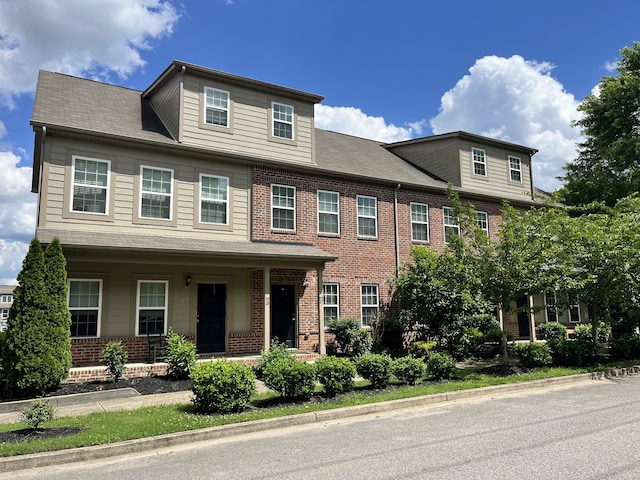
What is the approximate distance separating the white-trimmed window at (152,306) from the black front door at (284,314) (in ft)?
11.2

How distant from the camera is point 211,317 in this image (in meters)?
14.9

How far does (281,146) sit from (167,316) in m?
6.63

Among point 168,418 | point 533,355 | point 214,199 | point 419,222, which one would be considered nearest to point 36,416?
point 168,418

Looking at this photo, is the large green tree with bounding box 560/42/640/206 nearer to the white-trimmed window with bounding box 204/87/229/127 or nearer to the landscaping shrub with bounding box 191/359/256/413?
the white-trimmed window with bounding box 204/87/229/127

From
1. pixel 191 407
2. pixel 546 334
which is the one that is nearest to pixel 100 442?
pixel 191 407

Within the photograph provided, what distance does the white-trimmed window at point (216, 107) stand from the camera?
15.7 metres

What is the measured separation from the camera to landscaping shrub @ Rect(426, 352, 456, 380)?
12.2 metres

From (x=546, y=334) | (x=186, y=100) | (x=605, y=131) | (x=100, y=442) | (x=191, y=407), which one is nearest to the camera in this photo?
(x=100, y=442)

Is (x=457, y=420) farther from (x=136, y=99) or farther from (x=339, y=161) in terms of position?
(x=136, y=99)

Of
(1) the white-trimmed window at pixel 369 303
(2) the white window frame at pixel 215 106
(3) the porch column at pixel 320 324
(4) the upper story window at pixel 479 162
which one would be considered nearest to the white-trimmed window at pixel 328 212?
(1) the white-trimmed window at pixel 369 303

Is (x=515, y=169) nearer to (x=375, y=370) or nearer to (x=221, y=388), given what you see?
(x=375, y=370)

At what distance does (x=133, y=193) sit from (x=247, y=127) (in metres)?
4.35

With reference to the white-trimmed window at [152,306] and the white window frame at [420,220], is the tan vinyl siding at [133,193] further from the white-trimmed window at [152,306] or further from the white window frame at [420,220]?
the white window frame at [420,220]

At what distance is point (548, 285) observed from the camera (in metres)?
13.4
